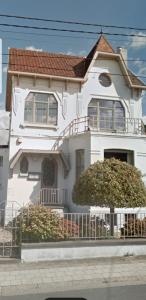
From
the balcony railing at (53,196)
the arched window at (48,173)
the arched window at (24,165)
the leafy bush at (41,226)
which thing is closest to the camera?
the leafy bush at (41,226)

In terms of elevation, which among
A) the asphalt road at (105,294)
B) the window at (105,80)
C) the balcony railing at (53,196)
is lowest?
the asphalt road at (105,294)

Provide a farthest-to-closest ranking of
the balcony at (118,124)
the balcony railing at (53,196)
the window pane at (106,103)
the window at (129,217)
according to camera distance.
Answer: the window pane at (106,103) < the balcony at (118,124) < the balcony railing at (53,196) < the window at (129,217)

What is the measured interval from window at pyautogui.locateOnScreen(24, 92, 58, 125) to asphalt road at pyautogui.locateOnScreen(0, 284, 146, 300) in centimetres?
1243

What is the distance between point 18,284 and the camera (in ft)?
24.4

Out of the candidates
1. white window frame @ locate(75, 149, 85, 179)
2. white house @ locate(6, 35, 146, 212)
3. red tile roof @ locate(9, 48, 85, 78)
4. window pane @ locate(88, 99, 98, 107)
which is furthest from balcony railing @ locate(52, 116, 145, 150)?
red tile roof @ locate(9, 48, 85, 78)

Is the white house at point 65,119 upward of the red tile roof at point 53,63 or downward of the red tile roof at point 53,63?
downward

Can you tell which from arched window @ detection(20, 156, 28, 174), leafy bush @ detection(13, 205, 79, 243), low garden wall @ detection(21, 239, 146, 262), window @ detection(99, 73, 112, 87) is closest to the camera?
low garden wall @ detection(21, 239, 146, 262)

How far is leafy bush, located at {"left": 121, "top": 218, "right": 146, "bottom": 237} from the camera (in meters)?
10.8

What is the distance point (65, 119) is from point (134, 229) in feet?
31.0

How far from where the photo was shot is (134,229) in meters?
10.8

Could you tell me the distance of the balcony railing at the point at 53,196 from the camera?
17.7 meters

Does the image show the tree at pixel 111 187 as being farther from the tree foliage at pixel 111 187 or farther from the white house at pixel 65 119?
the white house at pixel 65 119

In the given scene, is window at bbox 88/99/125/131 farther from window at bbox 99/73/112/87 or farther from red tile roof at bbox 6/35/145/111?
red tile roof at bbox 6/35/145/111

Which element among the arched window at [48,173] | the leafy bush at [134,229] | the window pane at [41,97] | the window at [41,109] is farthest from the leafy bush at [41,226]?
the window pane at [41,97]
